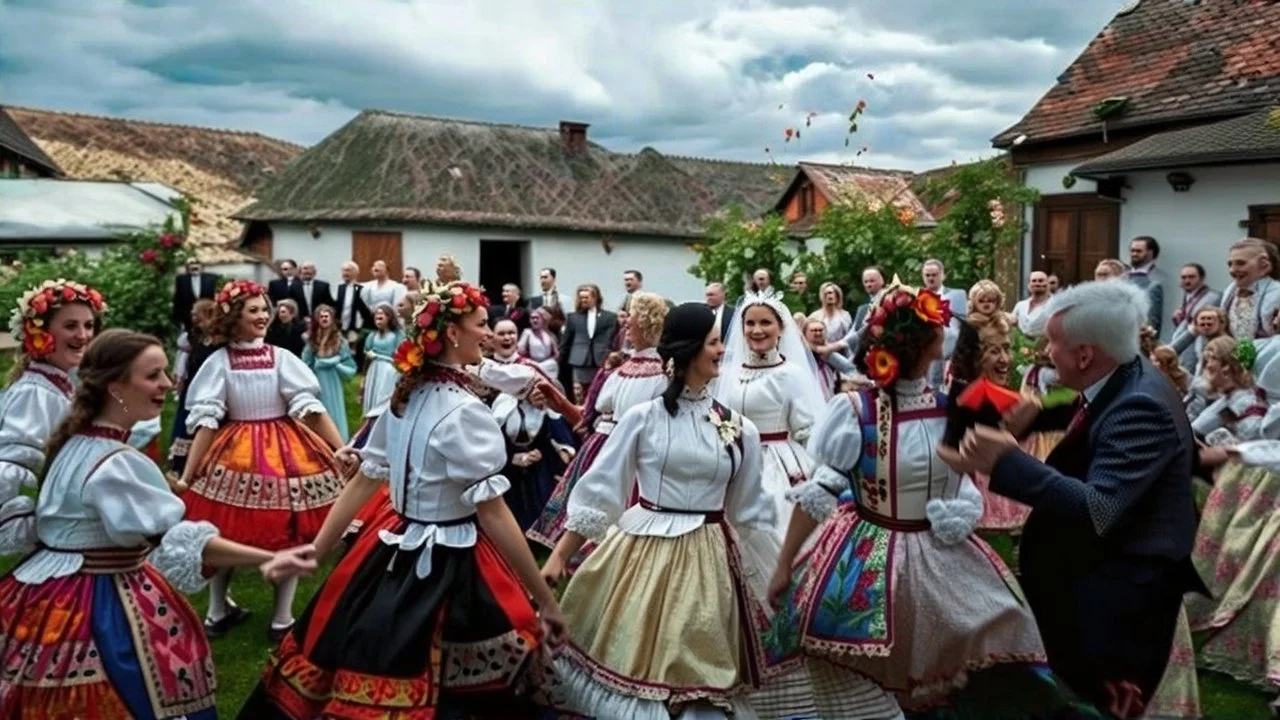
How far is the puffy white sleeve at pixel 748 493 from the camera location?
4320 millimetres

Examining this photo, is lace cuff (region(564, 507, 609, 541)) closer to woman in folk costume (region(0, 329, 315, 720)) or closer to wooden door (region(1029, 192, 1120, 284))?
woman in folk costume (region(0, 329, 315, 720))

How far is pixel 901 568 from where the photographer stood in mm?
3979

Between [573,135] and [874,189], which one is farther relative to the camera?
[573,135]

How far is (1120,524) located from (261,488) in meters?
4.21

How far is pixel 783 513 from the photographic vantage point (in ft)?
18.7

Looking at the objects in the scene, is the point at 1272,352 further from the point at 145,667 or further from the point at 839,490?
the point at 145,667

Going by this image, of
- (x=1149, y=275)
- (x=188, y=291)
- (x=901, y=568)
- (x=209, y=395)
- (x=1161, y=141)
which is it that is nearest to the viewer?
(x=901, y=568)

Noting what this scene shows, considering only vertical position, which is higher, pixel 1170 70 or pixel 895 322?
pixel 1170 70

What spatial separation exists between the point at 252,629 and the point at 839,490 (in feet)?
12.3

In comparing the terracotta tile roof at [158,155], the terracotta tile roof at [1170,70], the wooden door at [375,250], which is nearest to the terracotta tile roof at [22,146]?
the terracotta tile roof at [158,155]

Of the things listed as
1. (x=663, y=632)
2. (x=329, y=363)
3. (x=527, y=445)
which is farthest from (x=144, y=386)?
(x=329, y=363)

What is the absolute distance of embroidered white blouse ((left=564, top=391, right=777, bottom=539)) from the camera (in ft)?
13.5

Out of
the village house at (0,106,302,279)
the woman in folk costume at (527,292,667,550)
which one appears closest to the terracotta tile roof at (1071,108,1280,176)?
the woman in folk costume at (527,292,667,550)

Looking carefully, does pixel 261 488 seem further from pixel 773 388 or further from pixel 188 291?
pixel 188 291
